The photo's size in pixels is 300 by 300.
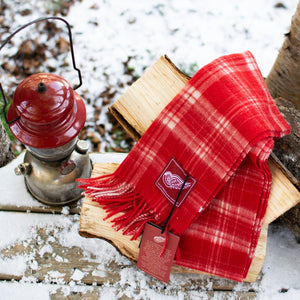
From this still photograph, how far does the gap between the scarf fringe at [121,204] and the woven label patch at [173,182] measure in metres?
0.09

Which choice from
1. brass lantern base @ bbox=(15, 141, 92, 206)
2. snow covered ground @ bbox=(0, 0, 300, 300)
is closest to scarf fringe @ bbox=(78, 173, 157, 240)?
brass lantern base @ bbox=(15, 141, 92, 206)

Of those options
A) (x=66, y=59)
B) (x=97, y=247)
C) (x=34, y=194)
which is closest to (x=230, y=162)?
(x=97, y=247)

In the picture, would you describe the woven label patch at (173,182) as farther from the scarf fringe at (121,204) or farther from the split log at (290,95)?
the split log at (290,95)

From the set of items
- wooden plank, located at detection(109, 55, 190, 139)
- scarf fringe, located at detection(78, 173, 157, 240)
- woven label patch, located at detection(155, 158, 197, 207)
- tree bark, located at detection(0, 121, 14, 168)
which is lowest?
tree bark, located at detection(0, 121, 14, 168)

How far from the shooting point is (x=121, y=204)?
4.12 ft

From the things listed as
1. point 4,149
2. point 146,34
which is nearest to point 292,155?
point 4,149

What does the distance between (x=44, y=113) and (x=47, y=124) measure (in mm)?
53

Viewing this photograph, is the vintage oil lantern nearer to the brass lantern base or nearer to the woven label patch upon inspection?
the brass lantern base

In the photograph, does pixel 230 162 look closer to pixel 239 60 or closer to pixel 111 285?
pixel 239 60

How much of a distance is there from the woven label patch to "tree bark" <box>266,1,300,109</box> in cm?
88

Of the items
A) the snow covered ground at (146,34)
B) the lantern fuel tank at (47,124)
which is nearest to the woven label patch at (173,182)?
the lantern fuel tank at (47,124)

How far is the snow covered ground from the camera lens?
7.30 feet

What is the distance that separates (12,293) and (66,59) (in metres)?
1.53

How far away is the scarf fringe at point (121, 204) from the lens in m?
1.22
